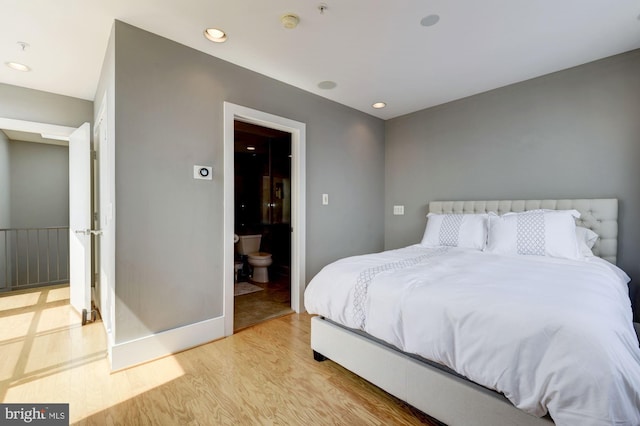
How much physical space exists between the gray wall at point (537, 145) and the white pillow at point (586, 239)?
260 mm

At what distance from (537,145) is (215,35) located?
3.29 metres

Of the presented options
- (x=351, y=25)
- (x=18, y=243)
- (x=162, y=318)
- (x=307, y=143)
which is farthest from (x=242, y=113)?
(x=18, y=243)

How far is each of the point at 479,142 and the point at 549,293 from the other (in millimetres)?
2478

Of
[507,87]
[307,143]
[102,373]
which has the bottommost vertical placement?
[102,373]

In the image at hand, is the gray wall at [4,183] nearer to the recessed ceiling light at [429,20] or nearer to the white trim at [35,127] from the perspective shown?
the white trim at [35,127]

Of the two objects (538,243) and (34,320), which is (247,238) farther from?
(538,243)

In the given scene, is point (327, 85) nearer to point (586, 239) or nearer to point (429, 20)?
point (429, 20)

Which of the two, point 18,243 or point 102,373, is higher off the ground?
point 18,243

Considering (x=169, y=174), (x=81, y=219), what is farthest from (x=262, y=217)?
(x=169, y=174)

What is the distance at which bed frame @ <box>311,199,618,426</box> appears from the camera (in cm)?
123

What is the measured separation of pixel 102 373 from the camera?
1976 millimetres

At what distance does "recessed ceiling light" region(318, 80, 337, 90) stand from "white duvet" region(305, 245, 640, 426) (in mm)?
2075

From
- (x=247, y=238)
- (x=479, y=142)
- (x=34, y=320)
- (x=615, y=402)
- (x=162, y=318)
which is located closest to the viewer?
(x=615, y=402)

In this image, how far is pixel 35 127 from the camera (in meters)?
3.01
